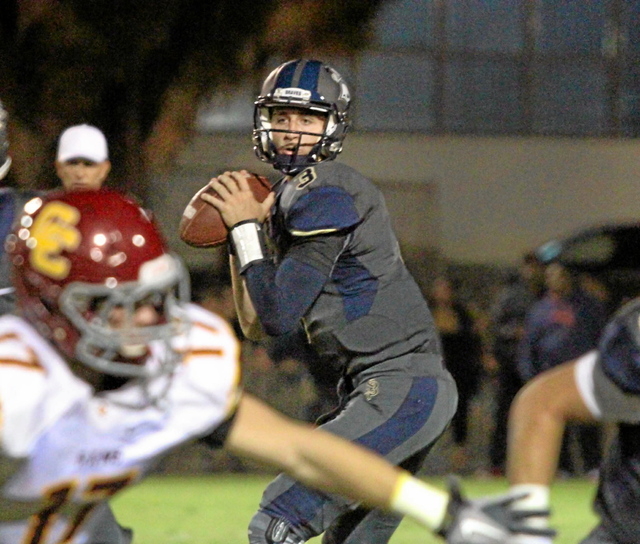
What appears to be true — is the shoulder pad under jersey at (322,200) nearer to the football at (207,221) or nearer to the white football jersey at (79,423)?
the football at (207,221)

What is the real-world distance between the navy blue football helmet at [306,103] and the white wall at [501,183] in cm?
1125

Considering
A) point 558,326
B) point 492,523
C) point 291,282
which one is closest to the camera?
point 492,523

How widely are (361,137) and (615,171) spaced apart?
10.6 feet

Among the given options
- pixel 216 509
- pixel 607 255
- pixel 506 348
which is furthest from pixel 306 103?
pixel 607 255

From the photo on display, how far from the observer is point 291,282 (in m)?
3.66

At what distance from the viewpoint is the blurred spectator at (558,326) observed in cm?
889

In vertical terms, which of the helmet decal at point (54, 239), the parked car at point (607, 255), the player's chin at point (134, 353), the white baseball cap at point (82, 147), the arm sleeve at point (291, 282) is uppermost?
the helmet decal at point (54, 239)

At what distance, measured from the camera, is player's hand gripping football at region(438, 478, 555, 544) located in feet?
8.45

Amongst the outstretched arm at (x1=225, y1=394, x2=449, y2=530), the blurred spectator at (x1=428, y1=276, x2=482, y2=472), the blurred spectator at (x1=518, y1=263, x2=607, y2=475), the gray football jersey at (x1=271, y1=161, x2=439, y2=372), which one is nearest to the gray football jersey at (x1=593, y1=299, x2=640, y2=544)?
the outstretched arm at (x1=225, y1=394, x2=449, y2=530)

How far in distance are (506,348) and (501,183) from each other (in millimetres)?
6916

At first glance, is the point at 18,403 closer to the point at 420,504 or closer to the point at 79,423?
the point at 79,423

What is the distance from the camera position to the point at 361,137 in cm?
1575

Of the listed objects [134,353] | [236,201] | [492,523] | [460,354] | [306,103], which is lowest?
[460,354]

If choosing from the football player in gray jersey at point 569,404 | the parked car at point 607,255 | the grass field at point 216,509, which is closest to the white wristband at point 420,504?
the football player in gray jersey at point 569,404
